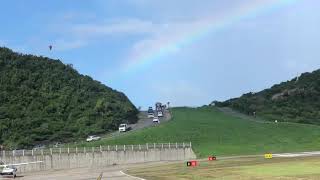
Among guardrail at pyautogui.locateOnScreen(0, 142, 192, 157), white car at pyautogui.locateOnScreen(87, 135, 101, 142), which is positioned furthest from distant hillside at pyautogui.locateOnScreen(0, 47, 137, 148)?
guardrail at pyautogui.locateOnScreen(0, 142, 192, 157)

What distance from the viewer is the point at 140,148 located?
117500 millimetres

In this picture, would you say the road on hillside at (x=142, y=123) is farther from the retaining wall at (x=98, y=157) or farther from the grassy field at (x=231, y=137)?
the retaining wall at (x=98, y=157)

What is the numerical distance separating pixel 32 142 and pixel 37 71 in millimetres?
54425

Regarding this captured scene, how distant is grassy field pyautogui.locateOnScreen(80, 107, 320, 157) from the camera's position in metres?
129

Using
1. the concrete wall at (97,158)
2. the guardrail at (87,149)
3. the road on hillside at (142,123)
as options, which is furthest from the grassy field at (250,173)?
the road on hillside at (142,123)

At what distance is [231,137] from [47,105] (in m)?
48.5

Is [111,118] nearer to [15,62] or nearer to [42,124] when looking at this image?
[42,124]

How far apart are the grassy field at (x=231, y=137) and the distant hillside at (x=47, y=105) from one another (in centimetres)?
1629

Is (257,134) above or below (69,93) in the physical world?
below

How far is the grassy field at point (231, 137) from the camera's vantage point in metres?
129

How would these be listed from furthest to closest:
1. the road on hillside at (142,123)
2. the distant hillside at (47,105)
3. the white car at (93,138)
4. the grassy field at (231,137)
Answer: the road on hillside at (142,123) → the distant hillside at (47,105) → the white car at (93,138) → the grassy field at (231,137)

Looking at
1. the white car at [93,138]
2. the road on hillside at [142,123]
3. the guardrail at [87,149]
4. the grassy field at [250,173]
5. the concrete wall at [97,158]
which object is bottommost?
the grassy field at [250,173]

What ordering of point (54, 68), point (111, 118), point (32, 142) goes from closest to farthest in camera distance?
point (32, 142) < point (111, 118) < point (54, 68)

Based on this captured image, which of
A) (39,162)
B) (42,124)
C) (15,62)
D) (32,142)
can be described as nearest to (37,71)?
(15,62)
